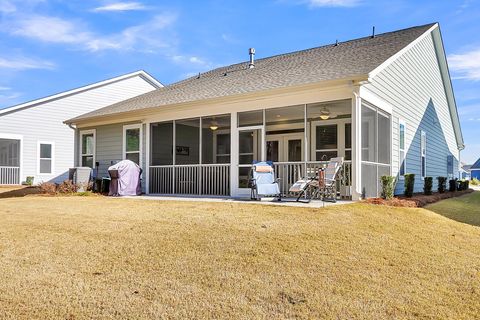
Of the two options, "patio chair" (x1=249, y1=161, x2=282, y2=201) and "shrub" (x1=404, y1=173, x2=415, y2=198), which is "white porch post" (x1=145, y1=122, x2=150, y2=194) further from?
"shrub" (x1=404, y1=173, x2=415, y2=198)

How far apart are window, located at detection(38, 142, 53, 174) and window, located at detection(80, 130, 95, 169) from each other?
223 inches

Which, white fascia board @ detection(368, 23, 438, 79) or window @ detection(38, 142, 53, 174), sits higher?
white fascia board @ detection(368, 23, 438, 79)

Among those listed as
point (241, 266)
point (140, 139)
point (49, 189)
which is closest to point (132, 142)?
point (140, 139)

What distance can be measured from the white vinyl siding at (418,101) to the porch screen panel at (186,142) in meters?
6.66

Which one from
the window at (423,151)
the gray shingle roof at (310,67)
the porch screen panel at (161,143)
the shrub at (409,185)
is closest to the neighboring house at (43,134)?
the gray shingle roof at (310,67)

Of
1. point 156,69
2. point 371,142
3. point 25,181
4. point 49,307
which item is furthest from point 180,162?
point 156,69

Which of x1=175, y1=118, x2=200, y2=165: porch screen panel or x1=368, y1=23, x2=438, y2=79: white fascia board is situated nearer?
x1=368, y1=23, x2=438, y2=79: white fascia board

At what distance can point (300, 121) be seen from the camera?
12.4 meters

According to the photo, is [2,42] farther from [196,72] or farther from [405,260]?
[405,260]

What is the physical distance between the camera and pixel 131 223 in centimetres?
614

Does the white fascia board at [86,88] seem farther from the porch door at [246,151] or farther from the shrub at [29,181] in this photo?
the porch door at [246,151]

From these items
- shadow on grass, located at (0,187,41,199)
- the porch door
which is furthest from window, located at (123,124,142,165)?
the porch door

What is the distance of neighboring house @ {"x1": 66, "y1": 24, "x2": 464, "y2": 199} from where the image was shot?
883cm

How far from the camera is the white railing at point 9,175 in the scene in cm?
1822
